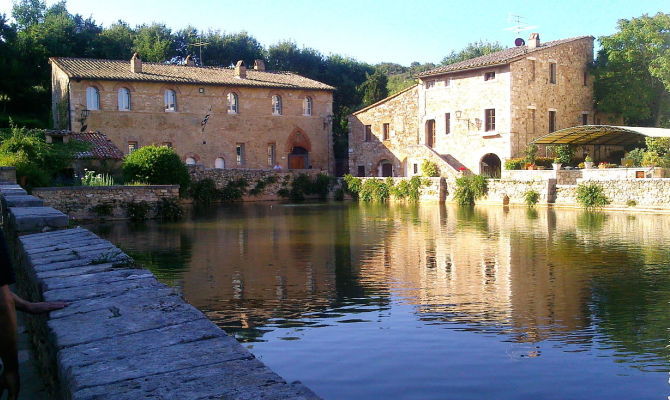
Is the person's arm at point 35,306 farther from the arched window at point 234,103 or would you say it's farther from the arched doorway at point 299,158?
the arched doorway at point 299,158

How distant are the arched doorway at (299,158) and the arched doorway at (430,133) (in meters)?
8.01

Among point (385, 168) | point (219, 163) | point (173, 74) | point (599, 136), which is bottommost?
point (385, 168)

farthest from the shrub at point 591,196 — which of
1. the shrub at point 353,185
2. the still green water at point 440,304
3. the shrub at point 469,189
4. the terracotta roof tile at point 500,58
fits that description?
the shrub at point 353,185

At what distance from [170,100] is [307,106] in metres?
8.78

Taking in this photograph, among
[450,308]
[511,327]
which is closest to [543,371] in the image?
[511,327]

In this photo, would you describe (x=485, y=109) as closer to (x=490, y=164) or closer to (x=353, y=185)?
(x=490, y=164)

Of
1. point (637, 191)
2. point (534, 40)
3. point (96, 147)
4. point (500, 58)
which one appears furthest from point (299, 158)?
point (637, 191)

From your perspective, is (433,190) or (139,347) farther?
(433,190)

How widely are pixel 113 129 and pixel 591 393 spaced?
3422cm

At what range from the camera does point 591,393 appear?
19.1 feet

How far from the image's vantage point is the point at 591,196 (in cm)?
2645

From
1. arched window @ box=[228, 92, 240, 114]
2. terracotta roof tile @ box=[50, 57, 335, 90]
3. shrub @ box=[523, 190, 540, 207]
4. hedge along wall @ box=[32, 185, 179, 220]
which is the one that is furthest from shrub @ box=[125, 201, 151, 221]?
arched window @ box=[228, 92, 240, 114]

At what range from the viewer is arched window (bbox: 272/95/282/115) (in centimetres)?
4138

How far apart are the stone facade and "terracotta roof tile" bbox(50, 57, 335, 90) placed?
19.8 ft
